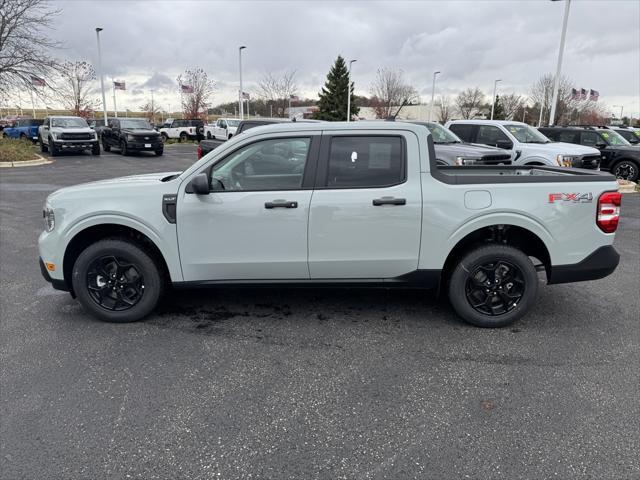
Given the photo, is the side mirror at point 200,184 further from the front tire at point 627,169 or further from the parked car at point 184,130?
the parked car at point 184,130

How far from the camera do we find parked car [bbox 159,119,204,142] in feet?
121

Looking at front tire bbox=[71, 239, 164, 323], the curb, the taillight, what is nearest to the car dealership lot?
front tire bbox=[71, 239, 164, 323]

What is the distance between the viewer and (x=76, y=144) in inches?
918

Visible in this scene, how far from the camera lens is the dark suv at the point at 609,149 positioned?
50.7 feet

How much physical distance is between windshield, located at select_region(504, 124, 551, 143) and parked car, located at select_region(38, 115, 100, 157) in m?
20.0

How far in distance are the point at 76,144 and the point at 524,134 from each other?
20.6 meters

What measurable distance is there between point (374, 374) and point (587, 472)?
145 centimetres

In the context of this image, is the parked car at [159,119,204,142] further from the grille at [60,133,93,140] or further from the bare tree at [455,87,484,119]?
the bare tree at [455,87,484,119]

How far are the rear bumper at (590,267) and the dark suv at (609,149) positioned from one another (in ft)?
43.9

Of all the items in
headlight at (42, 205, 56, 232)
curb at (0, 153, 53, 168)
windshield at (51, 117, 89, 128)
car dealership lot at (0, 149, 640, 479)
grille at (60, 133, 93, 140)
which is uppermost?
windshield at (51, 117, 89, 128)

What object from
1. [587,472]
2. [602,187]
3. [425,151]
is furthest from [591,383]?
[425,151]

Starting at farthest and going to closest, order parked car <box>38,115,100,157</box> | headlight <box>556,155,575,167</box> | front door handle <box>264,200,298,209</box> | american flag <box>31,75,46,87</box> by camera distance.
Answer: parked car <box>38,115,100,157</box>, american flag <box>31,75,46,87</box>, headlight <box>556,155,575,167</box>, front door handle <box>264,200,298,209</box>

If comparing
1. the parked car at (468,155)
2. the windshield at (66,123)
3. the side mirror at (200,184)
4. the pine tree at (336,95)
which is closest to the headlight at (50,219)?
the side mirror at (200,184)

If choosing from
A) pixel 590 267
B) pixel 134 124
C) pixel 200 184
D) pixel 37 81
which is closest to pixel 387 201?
pixel 200 184
